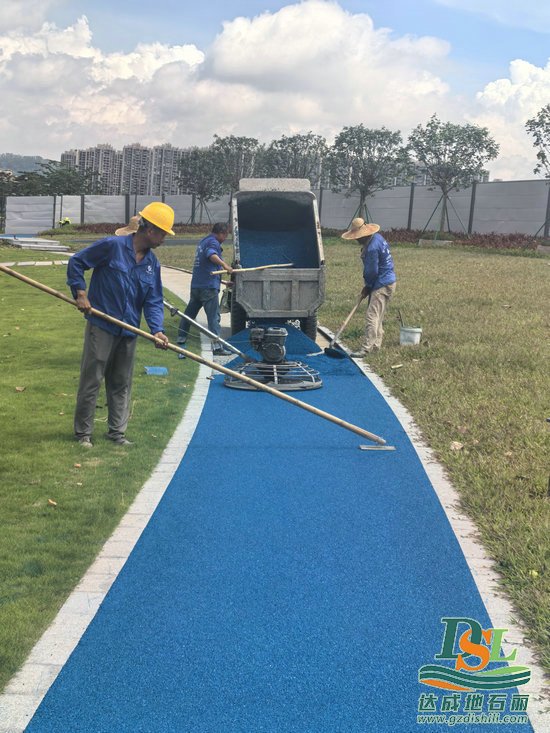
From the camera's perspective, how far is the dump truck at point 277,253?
1153 cm

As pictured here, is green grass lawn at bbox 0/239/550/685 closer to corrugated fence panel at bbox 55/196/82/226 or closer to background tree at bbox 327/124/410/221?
background tree at bbox 327/124/410/221

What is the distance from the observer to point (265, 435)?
716 cm

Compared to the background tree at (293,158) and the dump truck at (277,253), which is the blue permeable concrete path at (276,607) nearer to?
the dump truck at (277,253)

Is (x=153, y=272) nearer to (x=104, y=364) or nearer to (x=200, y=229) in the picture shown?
(x=104, y=364)

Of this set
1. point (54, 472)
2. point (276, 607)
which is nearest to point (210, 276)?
point (54, 472)

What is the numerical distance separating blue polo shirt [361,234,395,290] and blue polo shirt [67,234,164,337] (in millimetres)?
5730

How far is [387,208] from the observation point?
41281 mm

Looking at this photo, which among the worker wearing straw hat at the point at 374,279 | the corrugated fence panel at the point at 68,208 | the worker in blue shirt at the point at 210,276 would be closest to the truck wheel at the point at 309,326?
the worker wearing straw hat at the point at 374,279

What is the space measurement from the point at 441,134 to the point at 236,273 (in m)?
29.8

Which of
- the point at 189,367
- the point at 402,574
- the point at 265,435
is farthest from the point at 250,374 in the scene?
the point at 402,574

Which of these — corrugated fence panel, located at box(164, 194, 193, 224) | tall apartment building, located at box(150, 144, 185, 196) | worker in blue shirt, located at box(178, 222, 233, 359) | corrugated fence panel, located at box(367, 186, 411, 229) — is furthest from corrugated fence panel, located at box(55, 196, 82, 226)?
tall apartment building, located at box(150, 144, 185, 196)

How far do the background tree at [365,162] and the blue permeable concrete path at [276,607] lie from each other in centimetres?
3732

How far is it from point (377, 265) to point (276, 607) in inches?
334

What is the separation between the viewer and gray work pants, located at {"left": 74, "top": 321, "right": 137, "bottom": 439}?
6426 mm
